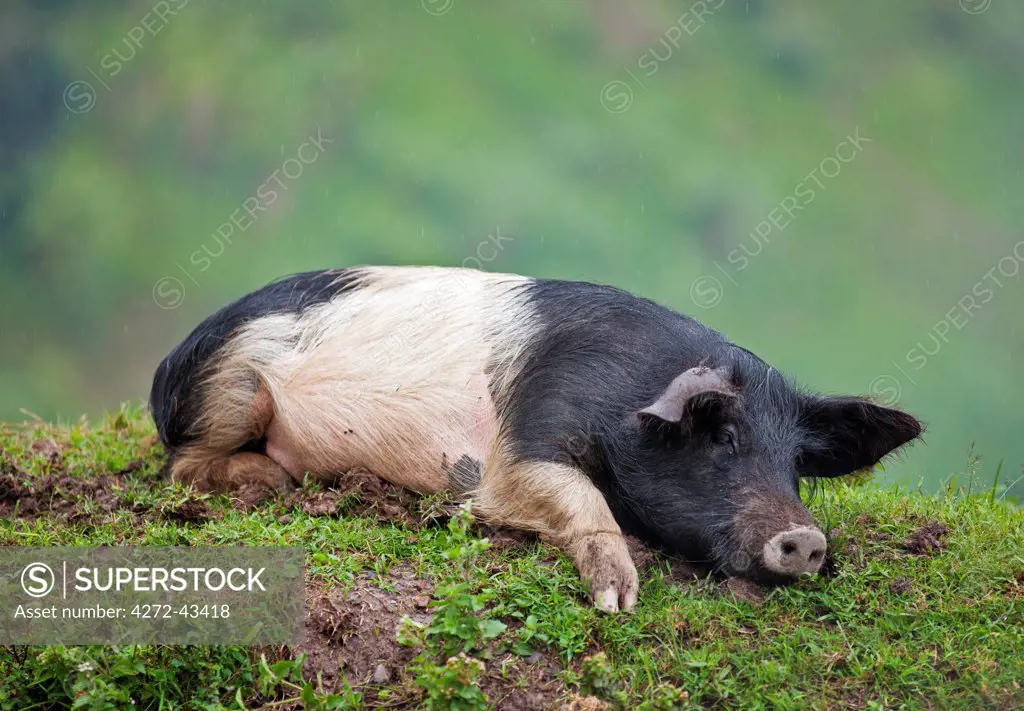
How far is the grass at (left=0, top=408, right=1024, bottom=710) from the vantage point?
450 cm

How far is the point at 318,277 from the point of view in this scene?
7.14 m

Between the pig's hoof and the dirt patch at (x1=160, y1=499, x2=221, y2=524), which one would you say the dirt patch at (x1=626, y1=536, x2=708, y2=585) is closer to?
the pig's hoof

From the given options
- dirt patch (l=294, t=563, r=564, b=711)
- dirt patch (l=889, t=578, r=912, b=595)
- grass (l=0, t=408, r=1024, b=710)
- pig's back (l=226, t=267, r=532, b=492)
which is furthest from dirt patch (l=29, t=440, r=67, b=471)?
dirt patch (l=889, t=578, r=912, b=595)

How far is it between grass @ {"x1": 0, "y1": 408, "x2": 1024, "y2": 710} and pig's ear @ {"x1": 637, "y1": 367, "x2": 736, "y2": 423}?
27.5 inches

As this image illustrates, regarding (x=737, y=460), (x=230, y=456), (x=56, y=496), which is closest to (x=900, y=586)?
(x=737, y=460)

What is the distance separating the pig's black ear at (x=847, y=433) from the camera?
5859 mm

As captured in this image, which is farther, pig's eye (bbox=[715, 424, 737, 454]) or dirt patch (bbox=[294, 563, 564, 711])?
pig's eye (bbox=[715, 424, 737, 454])

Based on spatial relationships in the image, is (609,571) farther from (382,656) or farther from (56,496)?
(56,496)

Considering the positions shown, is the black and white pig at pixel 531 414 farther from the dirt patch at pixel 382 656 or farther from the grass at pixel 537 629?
the dirt patch at pixel 382 656

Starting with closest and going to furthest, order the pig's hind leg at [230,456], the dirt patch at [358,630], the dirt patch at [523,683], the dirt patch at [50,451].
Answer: the dirt patch at [523,683] < the dirt patch at [358,630] < the pig's hind leg at [230,456] < the dirt patch at [50,451]

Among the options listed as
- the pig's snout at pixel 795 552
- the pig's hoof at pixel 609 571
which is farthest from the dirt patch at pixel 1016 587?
the pig's hoof at pixel 609 571

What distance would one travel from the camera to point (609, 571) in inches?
201

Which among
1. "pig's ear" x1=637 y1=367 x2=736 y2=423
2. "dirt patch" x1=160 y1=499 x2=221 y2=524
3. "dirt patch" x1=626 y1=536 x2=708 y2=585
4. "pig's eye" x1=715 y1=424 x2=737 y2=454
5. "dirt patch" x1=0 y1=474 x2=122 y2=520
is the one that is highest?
"pig's ear" x1=637 y1=367 x2=736 y2=423

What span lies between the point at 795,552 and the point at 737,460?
1.88 ft
